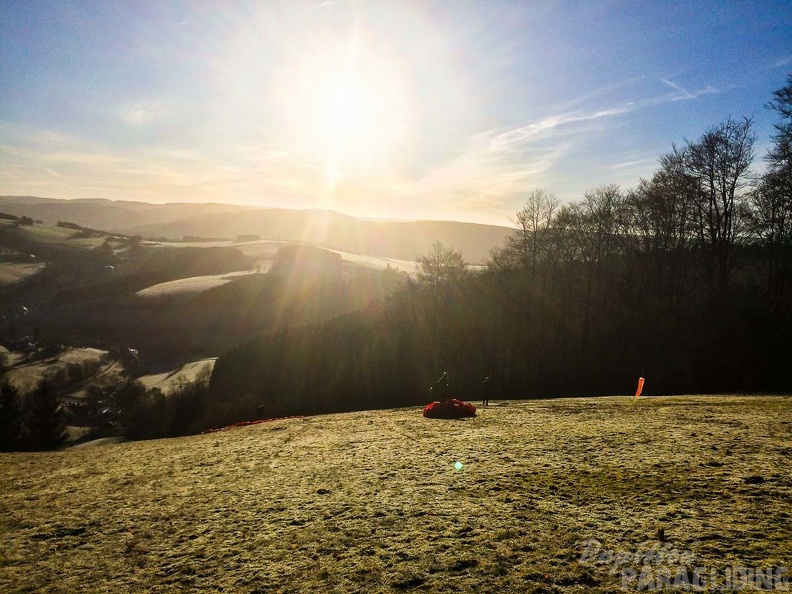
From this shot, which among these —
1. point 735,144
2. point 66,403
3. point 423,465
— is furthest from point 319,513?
point 66,403

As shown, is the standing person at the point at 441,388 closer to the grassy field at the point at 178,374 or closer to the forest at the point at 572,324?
the forest at the point at 572,324

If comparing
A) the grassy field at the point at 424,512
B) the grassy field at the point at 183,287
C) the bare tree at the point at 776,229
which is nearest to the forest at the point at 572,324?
the bare tree at the point at 776,229

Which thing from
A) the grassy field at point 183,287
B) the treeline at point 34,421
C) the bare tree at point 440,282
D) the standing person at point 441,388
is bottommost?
the treeline at point 34,421

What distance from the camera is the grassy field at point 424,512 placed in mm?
7133

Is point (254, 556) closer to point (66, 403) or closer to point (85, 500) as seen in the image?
point (85, 500)

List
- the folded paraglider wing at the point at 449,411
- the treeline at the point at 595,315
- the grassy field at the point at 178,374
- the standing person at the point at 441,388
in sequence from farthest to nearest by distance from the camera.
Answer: the grassy field at the point at 178,374 < the treeline at the point at 595,315 < the standing person at the point at 441,388 < the folded paraglider wing at the point at 449,411

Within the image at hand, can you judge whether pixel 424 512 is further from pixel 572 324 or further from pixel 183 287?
pixel 183 287

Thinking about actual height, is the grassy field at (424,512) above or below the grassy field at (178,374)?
above

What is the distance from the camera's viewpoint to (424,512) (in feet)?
31.0

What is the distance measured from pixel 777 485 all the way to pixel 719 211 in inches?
1546

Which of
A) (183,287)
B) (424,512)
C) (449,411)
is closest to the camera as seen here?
(424,512)

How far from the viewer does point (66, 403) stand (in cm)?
9344

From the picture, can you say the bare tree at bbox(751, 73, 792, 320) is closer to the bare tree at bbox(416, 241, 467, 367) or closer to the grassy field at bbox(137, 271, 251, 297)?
the bare tree at bbox(416, 241, 467, 367)

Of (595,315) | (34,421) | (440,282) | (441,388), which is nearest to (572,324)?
(595,315)
